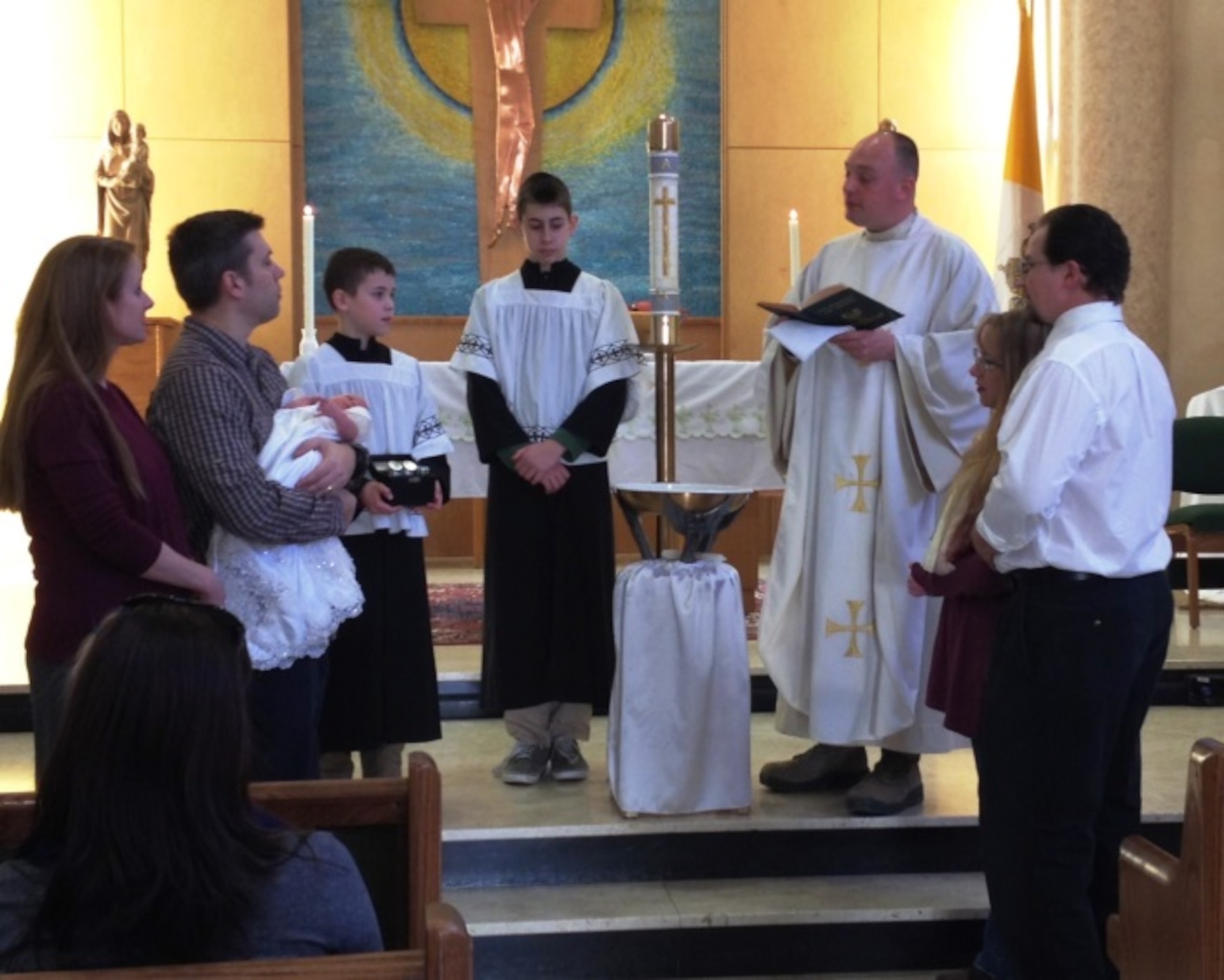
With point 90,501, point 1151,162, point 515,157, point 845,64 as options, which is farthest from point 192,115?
point 90,501

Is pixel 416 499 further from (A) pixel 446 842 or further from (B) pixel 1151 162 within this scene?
(B) pixel 1151 162

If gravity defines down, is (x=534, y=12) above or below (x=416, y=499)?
above

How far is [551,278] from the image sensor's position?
4910 mm

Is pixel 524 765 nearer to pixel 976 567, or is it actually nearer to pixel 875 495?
pixel 875 495

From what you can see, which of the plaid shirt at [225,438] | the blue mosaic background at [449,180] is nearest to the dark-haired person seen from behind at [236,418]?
the plaid shirt at [225,438]

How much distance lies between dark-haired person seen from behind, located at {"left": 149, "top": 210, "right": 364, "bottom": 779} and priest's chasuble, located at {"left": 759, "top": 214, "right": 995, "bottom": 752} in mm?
1507

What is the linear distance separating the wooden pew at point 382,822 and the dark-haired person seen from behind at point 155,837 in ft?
1.25

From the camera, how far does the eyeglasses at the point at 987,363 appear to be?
3695 millimetres

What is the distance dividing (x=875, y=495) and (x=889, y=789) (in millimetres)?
773

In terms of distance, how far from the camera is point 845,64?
9852 millimetres

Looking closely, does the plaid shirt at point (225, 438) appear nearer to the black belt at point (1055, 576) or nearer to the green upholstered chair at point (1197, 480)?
the black belt at point (1055, 576)

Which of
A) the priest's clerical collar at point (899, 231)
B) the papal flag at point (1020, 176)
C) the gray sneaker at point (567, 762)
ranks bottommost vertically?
the gray sneaker at point (567, 762)

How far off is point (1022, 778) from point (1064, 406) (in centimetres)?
73

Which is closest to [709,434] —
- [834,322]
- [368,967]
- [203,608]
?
[834,322]
